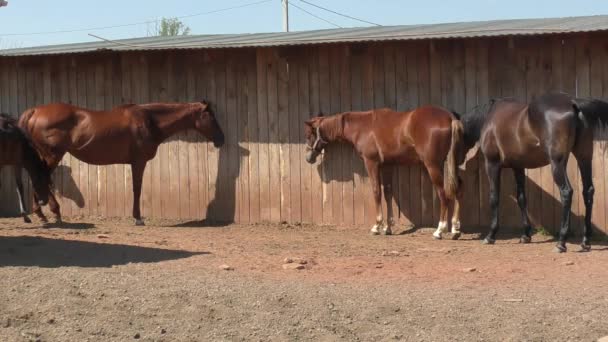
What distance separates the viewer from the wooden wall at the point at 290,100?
11602mm

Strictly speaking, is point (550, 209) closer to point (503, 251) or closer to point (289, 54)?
point (503, 251)

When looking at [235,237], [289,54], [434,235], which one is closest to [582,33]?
[434,235]

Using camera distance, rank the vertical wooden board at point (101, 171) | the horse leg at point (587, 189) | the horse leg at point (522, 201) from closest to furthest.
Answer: the horse leg at point (587, 189), the horse leg at point (522, 201), the vertical wooden board at point (101, 171)

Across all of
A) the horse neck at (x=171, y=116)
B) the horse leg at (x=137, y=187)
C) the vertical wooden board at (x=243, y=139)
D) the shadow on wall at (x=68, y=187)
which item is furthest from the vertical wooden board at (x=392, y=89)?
the shadow on wall at (x=68, y=187)

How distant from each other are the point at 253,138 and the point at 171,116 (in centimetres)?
121

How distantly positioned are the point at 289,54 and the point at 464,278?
5.20m

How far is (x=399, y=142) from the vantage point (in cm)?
1185

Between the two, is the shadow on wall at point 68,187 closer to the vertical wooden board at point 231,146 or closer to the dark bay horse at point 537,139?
the vertical wooden board at point 231,146

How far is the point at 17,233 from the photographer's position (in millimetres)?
11508

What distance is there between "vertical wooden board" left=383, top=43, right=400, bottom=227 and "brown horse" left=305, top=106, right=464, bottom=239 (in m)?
0.12

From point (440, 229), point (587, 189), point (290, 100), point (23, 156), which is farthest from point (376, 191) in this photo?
point (23, 156)

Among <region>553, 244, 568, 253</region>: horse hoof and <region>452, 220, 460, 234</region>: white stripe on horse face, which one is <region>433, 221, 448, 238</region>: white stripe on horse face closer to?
<region>452, 220, 460, 234</region>: white stripe on horse face

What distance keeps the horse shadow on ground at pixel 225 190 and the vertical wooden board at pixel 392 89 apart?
2220 mm

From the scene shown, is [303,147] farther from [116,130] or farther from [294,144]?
[116,130]
